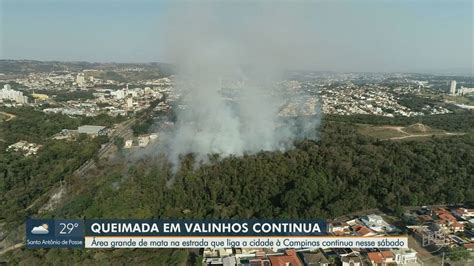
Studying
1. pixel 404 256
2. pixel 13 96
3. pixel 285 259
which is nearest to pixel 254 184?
pixel 285 259

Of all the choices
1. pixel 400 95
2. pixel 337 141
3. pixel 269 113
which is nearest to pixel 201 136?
pixel 269 113

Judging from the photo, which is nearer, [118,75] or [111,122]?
[111,122]

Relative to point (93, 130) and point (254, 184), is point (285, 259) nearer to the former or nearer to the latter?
point (254, 184)

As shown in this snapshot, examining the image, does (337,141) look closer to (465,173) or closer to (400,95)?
(465,173)

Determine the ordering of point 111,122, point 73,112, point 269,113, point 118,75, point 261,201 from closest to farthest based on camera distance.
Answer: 1. point 261,201
2. point 269,113
3. point 111,122
4. point 73,112
5. point 118,75

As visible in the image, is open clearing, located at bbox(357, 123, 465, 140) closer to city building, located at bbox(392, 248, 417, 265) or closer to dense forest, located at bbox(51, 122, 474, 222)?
dense forest, located at bbox(51, 122, 474, 222)

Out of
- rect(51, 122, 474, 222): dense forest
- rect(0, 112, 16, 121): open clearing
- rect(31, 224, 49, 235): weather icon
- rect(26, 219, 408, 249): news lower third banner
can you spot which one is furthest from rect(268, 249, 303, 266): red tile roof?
rect(0, 112, 16, 121): open clearing

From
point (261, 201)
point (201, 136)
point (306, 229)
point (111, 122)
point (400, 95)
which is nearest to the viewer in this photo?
point (306, 229)
